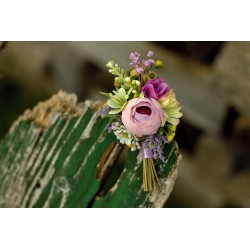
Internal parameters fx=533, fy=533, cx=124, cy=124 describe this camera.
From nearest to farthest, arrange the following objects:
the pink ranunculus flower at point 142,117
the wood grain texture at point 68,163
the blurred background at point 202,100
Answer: the pink ranunculus flower at point 142,117 < the wood grain texture at point 68,163 < the blurred background at point 202,100

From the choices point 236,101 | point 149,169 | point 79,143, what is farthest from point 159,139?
point 236,101

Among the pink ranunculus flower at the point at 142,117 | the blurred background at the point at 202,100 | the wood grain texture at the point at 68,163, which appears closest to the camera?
the pink ranunculus flower at the point at 142,117

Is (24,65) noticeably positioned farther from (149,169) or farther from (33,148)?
(149,169)

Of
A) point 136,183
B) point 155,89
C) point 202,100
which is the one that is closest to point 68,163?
point 136,183

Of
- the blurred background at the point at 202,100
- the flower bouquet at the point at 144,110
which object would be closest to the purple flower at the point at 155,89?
the flower bouquet at the point at 144,110

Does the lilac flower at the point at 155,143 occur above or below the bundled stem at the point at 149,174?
above

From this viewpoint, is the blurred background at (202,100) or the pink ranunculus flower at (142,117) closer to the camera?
the pink ranunculus flower at (142,117)

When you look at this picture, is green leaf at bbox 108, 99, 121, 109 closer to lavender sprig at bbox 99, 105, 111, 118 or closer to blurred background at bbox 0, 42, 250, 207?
lavender sprig at bbox 99, 105, 111, 118

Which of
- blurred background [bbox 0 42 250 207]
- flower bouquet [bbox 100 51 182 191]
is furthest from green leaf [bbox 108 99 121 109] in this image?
blurred background [bbox 0 42 250 207]

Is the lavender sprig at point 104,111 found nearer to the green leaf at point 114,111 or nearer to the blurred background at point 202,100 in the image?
the green leaf at point 114,111
